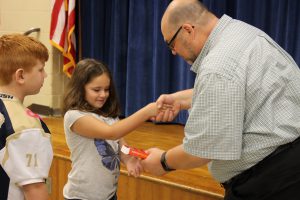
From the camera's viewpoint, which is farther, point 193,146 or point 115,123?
point 115,123

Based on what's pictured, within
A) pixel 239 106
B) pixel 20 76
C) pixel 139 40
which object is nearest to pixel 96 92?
pixel 20 76

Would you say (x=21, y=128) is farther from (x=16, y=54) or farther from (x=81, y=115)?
(x=81, y=115)

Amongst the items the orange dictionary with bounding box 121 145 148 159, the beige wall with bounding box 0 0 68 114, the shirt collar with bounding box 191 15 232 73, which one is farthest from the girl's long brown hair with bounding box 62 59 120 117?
the beige wall with bounding box 0 0 68 114

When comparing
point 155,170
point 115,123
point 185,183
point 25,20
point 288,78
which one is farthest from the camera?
point 25,20

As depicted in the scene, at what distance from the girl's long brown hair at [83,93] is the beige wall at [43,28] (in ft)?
8.08

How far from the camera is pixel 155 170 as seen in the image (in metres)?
1.74

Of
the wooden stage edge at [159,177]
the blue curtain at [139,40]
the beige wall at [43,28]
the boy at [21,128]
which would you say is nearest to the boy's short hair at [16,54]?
the boy at [21,128]

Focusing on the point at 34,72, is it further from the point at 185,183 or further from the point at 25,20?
the point at 25,20

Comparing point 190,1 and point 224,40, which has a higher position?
point 190,1

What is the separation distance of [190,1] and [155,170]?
66 cm

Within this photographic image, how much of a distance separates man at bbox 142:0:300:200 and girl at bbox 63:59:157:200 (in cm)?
43

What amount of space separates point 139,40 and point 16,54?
8.88 feet

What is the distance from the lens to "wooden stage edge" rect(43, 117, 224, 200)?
2.28 m

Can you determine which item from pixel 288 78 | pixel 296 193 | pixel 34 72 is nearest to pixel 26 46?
pixel 34 72
